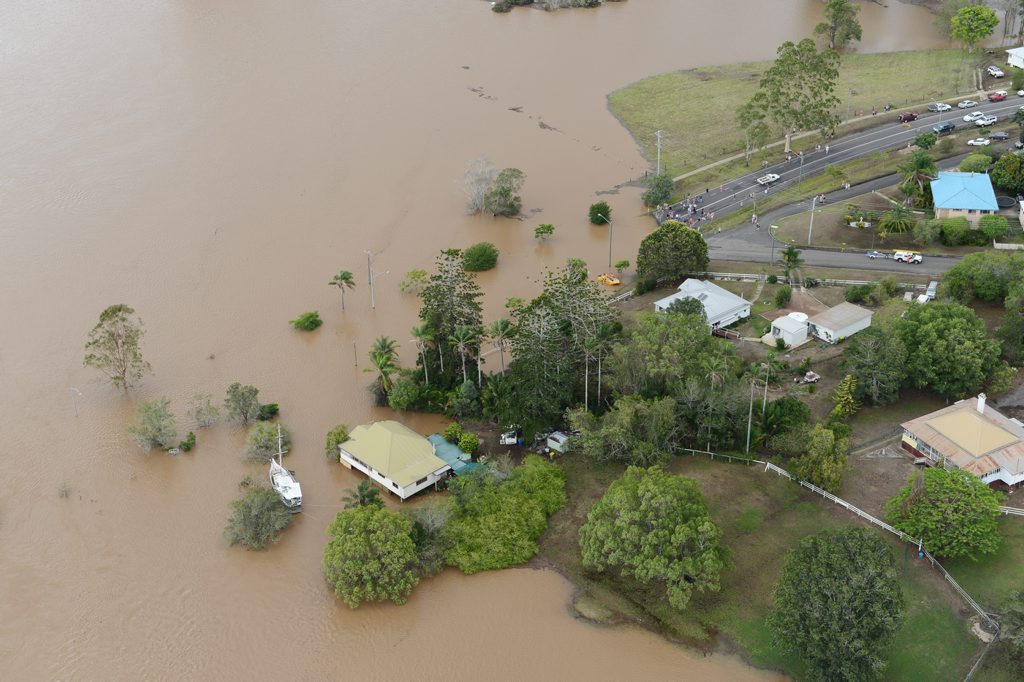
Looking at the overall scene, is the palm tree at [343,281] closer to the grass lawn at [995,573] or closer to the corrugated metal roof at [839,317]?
the corrugated metal roof at [839,317]

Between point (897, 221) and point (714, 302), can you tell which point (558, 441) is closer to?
point (714, 302)

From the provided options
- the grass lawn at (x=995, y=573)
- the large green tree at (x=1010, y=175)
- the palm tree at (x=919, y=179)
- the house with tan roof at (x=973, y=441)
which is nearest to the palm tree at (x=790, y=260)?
the palm tree at (x=919, y=179)

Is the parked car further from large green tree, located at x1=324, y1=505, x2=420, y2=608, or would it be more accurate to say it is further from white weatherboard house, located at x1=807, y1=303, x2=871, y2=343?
large green tree, located at x1=324, y1=505, x2=420, y2=608

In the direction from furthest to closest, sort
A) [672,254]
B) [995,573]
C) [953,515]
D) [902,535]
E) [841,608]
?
[672,254]
[902,535]
[953,515]
[995,573]
[841,608]

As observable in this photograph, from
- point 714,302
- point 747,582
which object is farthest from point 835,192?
point 747,582

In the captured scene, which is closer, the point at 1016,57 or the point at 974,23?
the point at 1016,57

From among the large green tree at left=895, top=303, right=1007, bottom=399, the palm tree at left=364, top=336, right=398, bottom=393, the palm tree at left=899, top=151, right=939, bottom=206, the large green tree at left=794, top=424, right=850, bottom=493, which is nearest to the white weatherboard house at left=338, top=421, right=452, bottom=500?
A: the palm tree at left=364, top=336, right=398, bottom=393

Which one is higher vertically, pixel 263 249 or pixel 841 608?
pixel 263 249
